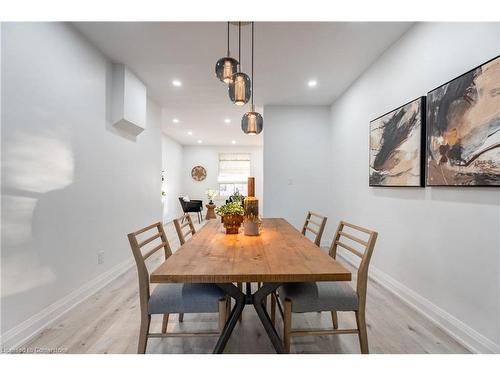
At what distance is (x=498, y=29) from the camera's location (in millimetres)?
1537

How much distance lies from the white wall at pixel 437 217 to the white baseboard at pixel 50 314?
9.86ft

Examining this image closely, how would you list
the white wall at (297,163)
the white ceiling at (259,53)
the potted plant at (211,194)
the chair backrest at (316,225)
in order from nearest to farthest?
the chair backrest at (316,225) < the white ceiling at (259,53) < the white wall at (297,163) < the potted plant at (211,194)

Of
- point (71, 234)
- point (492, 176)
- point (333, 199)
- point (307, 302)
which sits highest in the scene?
point (492, 176)

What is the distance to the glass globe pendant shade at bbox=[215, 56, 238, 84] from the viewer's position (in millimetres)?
1755

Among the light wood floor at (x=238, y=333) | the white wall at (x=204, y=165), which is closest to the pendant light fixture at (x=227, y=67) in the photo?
the light wood floor at (x=238, y=333)

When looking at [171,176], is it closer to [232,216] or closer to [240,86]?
[232,216]

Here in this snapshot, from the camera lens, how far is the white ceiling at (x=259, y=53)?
2.30 metres

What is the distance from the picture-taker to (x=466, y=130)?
5.56 ft

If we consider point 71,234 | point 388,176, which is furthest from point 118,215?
point 388,176

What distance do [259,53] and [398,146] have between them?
5.59 feet

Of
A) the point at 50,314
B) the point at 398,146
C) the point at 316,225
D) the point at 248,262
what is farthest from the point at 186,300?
the point at 398,146

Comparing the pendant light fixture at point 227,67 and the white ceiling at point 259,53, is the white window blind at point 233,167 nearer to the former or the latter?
the white ceiling at point 259,53

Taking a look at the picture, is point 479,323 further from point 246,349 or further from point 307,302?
point 246,349

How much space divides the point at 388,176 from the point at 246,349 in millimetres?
2091
